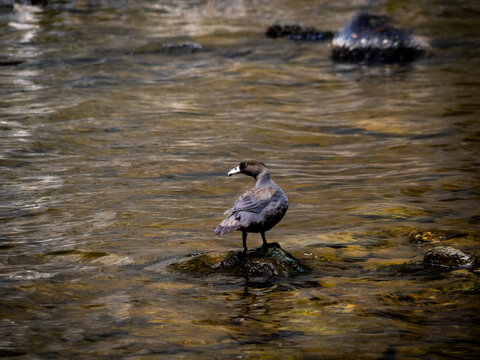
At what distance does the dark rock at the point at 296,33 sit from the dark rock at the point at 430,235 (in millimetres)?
13558

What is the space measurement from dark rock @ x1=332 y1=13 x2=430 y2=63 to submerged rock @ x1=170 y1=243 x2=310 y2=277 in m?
12.1

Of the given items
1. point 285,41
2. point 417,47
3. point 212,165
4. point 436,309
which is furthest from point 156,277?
point 285,41

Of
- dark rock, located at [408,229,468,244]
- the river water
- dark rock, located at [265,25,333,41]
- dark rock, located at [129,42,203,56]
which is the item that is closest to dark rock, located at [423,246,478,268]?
the river water

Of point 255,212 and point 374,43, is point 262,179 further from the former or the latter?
point 374,43

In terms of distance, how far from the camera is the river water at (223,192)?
15.7 feet

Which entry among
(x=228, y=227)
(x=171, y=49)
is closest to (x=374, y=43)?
(x=171, y=49)

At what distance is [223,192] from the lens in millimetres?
8562

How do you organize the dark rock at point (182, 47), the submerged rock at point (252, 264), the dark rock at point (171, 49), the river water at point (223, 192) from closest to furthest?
the river water at point (223, 192), the submerged rock at point (252, 264), the dark rock at point (171, 49), the dark rock at point (182, 47)

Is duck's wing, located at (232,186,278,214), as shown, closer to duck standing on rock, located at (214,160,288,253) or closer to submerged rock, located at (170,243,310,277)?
duck standing on rock, located at (214,160,288,253)

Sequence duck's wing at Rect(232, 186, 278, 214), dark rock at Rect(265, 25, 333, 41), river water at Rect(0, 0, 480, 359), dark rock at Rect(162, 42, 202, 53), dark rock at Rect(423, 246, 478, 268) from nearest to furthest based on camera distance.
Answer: river water at Rect(0, 0, 480, 359), duck's wing at Rect(232, 186, 278, 214), dark rock at Rect(423, 246, 478, 268), dark rock at Rect(162, 42, 202, 53), dark rock at Rect(265, 25, 333, 41)

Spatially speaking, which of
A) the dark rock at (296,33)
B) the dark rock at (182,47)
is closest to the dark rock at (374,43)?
the dark rock at (296,33)

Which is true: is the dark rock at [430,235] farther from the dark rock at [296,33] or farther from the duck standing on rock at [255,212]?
the dark rock at [296,33]

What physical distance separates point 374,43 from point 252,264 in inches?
490

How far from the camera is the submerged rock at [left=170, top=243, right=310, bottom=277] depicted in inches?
220
